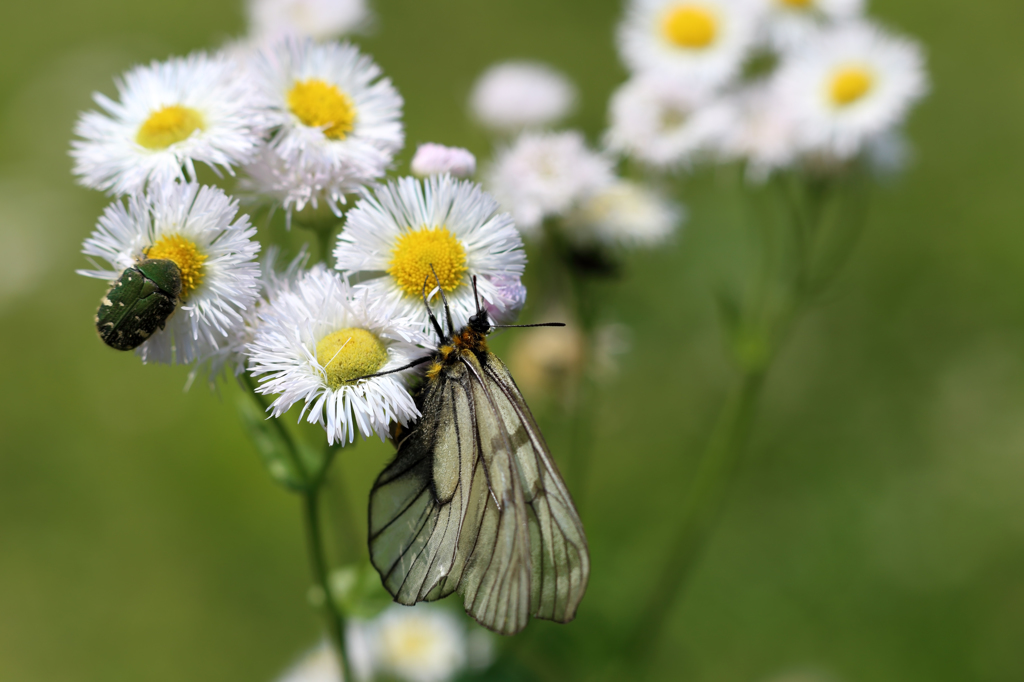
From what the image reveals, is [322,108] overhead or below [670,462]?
overhead

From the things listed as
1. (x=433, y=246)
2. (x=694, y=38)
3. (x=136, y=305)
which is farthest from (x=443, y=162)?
(x=694, y=38)

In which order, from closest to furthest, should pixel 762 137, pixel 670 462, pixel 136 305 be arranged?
pixel 136 305 → pixel 762 137 → pixel 670 462

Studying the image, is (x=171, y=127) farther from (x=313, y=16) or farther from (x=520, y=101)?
(x=520, y=101)

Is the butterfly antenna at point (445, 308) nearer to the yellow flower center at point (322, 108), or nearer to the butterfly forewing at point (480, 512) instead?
the butterfly forewing at point (480, 512)

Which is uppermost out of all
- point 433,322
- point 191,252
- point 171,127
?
point 171,127

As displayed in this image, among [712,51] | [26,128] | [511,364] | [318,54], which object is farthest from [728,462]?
[26,128]
